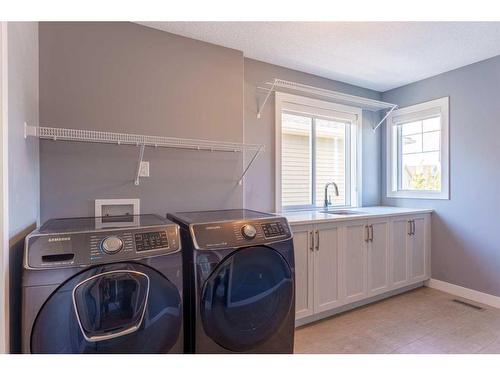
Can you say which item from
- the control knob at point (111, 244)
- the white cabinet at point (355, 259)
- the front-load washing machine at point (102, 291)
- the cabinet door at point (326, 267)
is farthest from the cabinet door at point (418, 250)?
the control knob at point (111, 244)

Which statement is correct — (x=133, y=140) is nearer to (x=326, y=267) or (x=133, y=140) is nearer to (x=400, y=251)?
(x=326, y=267)

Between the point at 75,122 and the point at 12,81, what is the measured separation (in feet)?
2.56

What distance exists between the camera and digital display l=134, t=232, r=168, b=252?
1.22 m

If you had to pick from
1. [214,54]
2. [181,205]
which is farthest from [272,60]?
[181,205]

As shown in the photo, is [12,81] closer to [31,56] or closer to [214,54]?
[31,56]

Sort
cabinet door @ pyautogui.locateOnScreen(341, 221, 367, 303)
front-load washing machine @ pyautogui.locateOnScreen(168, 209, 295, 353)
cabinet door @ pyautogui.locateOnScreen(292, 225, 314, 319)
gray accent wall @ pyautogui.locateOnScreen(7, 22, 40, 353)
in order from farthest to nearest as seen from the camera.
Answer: cabinet door @ pyautogui.locateOnScreen(341, 221, 367, 303), cabinet door @ pyautogui.locateOnScreen(292, 225, 314, 319), front-load washing machine @ pyautogui.locateOnScreen(168, 209, 295, 353), gray accent wall @ pyautogui.locateOnScreen(7, 22, 40, 353)

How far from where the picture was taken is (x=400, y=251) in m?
2.71

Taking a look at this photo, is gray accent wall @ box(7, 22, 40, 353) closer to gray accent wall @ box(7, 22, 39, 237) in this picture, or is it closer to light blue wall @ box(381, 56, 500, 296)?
gray accent wall @ box(7, 22, 39, 237)

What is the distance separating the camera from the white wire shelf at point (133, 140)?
61.7 inches

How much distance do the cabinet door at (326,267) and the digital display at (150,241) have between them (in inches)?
50.7

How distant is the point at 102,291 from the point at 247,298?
684mm

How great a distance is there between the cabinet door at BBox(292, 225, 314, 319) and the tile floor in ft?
0.64

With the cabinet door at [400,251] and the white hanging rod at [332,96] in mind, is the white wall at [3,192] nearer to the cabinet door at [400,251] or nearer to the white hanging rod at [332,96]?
the white hanging rod at [332,96]

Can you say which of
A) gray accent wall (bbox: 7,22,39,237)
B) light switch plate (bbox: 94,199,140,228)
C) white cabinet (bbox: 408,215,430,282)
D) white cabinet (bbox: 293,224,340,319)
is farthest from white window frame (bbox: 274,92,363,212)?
gray accent wall (bbox: 7,22,39,237)
